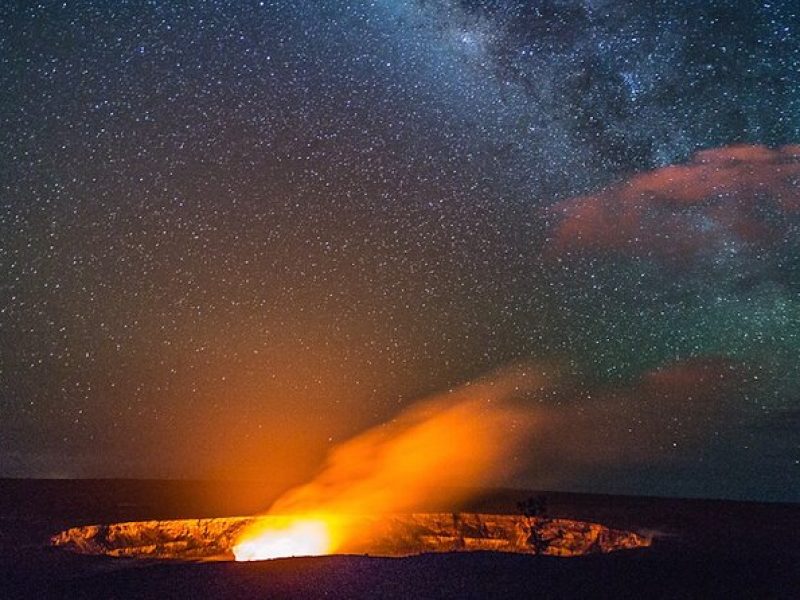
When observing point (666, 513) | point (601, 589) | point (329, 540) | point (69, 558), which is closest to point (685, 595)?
point (601, 589)

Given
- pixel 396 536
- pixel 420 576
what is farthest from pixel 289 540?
pixel 420 576

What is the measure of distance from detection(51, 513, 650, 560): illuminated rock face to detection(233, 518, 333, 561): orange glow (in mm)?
448

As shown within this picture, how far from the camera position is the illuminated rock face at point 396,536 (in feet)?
65.1

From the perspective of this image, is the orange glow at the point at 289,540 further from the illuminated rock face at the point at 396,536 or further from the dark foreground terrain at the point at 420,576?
the dark foreground terrain at the point at 420,576

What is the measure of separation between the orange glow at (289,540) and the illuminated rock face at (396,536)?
1.47ft

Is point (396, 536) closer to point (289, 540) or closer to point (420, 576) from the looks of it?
point (289, 540)

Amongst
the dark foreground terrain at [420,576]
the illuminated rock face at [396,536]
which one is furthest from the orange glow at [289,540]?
the dark foreground terrain at [420,576]

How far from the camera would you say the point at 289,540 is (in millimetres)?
22375

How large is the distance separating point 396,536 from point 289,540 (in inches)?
145

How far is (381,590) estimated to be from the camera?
10.6 meters

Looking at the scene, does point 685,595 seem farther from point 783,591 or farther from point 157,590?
point 157,590

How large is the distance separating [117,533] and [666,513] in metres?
21.7

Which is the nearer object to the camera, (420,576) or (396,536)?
(420,576)

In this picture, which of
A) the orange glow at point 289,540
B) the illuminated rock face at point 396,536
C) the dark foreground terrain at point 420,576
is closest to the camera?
the dark foreground terrain at point 420,576
